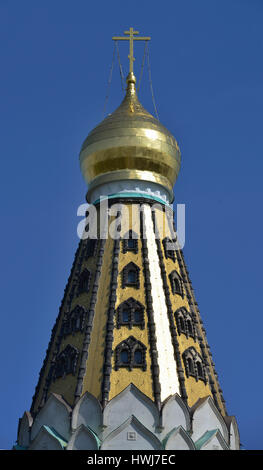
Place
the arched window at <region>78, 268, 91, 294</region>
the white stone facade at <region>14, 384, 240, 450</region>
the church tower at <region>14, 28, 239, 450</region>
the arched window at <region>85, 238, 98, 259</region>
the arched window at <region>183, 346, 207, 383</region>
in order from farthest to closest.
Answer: the arched window at <region>85, 238, 98, 259</region>
the arched window at <region>78, 268, 91, 294</region>
the arched window at <region>183, 346, 207, 383</region>
the church tower at <region>14, 28, 239, 450</region>
the white stone facade at <region>14, 384, 240, 450</region>

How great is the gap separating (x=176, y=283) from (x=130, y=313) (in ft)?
4.51

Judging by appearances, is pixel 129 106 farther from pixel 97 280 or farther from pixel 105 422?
pixel 105 422

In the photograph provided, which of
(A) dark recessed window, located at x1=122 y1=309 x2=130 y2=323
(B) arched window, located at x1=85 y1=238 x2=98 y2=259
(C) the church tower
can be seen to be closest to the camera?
(C) the church tower

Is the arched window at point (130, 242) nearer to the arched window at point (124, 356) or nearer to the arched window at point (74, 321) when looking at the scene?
the arched window at point (74, 321)

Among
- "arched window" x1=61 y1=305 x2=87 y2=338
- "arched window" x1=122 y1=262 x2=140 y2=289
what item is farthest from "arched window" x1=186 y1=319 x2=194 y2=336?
"arched window" x1=61 y1=305 x2=87 y2=338

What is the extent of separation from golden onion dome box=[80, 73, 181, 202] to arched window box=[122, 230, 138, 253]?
109cm

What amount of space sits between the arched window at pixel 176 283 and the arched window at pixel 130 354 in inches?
64.8

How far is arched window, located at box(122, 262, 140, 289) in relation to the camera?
59.1ft

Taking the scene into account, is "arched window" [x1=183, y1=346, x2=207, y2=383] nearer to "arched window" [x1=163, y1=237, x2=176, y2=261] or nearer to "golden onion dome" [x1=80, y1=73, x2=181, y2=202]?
"arched window" [x1=163, y1=237, x2=176, y2=261]

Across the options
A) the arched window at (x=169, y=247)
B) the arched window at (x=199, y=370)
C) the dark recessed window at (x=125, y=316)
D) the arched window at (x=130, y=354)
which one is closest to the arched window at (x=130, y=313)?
the dark recessed window at (x=125, y=316)

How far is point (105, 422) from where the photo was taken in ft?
53.2

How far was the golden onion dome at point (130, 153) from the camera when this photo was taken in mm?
19172

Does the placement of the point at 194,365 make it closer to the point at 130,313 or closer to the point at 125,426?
the point at 130,313
